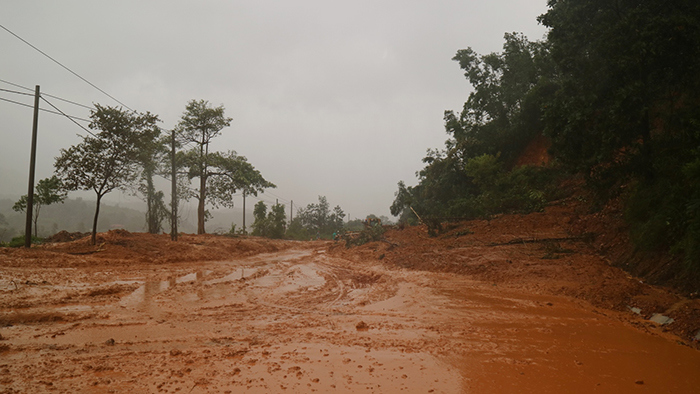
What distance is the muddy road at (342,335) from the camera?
3053mm

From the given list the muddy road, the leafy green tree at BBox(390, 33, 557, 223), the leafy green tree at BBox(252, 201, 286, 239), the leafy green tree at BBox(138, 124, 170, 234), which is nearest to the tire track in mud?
the muddy road

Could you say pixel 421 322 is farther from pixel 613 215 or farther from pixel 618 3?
pixel 618 3

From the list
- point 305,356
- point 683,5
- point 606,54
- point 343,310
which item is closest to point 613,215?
point 606,54

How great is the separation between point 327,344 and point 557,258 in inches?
291

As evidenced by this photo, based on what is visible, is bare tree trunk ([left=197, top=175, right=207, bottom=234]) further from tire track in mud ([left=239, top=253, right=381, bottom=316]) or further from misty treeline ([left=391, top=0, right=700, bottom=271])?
misty treeline ([left=391, top=0, right=700, bottom=271])

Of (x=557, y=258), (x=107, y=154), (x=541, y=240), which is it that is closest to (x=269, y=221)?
(x=107, y=154)

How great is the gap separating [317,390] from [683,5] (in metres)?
10.4

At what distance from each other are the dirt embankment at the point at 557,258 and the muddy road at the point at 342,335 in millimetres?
82

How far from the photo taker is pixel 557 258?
8.61 m

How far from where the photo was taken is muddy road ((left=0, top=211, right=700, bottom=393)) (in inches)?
120

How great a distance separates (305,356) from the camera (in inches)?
143

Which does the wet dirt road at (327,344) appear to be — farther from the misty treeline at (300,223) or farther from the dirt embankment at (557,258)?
the misty treeline at (300,223)

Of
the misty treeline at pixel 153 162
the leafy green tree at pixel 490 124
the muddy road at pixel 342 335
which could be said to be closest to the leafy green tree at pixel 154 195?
the misty treeline at pixel 153 162

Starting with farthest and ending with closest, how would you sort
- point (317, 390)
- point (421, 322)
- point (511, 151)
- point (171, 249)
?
point (511, 151) → point (171, 249) → point (421, 322) → point (317, 390)
